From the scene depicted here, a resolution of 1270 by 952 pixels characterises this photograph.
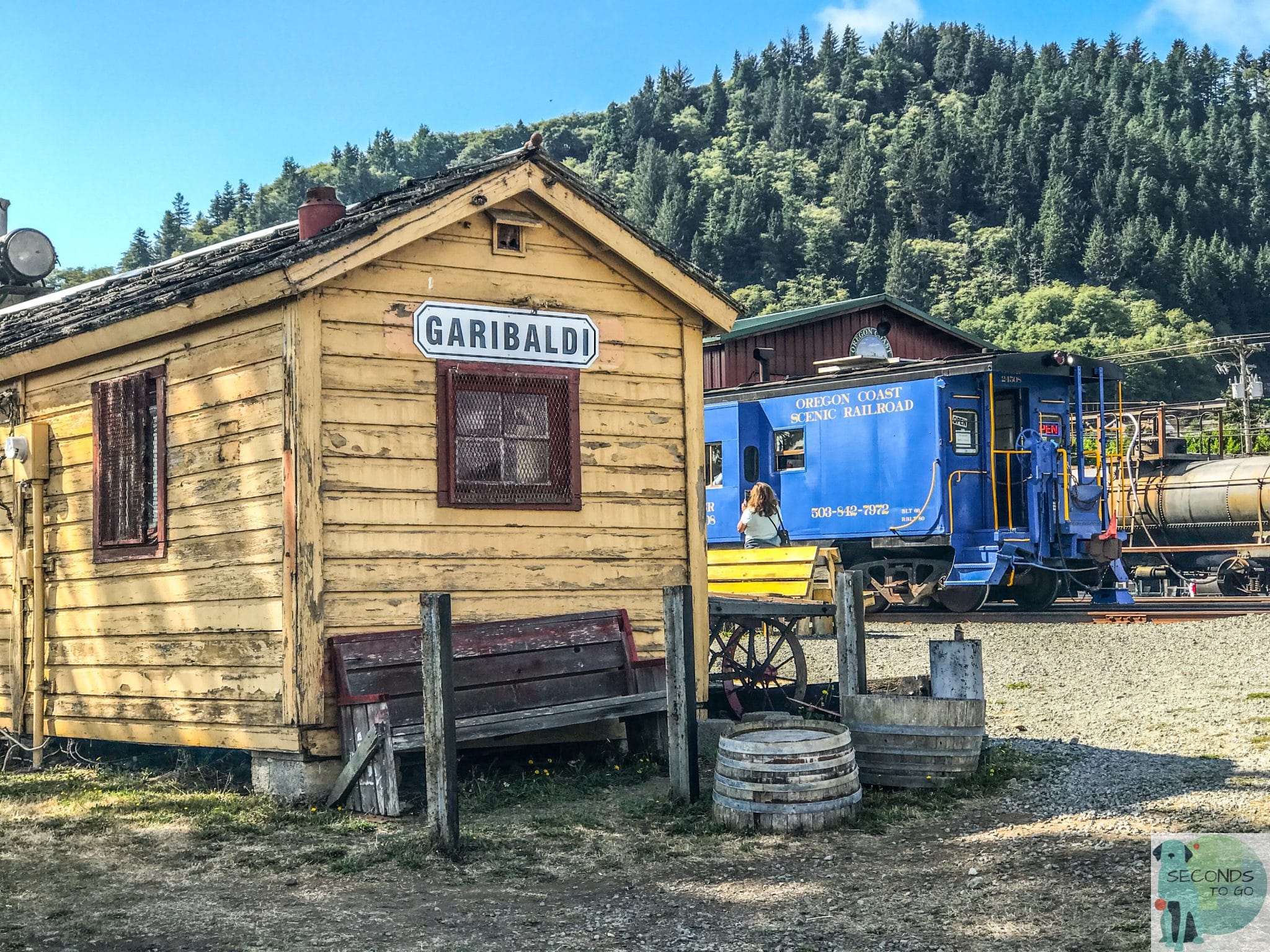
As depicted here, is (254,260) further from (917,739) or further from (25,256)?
(25,256)

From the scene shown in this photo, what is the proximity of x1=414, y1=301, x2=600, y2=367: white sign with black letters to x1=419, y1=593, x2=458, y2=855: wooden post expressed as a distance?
2.66 metres

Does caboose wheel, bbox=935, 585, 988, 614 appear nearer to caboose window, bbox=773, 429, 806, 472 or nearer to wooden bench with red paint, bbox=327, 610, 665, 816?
caboose window, bbox=773, 429, 806, 472

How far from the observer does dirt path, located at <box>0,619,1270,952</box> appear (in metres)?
5.92

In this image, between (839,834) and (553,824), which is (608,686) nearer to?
(553,824)

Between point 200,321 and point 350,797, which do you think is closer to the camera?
point 350,797

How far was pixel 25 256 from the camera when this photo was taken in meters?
16.5

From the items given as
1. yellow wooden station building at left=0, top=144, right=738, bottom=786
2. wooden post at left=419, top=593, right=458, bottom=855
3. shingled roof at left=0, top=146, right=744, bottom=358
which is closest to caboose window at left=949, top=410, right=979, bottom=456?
shingled roof at left=0, top=146, right=744, bottom=358

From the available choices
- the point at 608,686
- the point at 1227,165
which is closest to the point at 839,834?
the point at 608,686

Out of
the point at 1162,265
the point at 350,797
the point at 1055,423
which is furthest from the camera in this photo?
the point at 1162,265

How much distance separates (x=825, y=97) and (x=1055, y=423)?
146 m

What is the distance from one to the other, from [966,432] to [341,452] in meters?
12.6

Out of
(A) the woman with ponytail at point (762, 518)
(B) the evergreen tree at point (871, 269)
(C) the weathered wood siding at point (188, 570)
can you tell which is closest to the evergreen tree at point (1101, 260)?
(B) the evergreen tree at point (871, 269)

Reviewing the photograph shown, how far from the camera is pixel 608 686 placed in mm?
9836

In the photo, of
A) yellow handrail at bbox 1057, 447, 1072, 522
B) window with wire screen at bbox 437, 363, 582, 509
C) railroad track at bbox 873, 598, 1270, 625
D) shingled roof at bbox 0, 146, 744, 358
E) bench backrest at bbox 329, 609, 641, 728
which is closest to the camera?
bench backrest at bbox 329, 609, 641, 728
